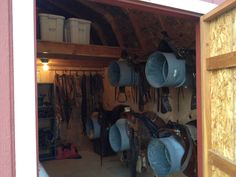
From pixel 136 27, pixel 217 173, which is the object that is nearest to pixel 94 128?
pixel 136 27

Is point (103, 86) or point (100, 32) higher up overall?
point (100, 32)

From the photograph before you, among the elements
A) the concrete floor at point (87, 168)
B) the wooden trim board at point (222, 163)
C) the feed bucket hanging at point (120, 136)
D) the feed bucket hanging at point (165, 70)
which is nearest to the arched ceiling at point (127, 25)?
the feed bucket hanging at point (165, 70)

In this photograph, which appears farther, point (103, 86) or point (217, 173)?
point (103, 86)

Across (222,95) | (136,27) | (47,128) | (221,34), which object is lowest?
(47,128)

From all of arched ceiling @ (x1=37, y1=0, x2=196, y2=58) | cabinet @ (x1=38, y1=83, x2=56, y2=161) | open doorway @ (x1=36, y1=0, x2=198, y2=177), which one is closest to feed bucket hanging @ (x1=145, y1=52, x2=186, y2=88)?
open doorway @ (x1=36, y1=0, x2=198, y2=177)

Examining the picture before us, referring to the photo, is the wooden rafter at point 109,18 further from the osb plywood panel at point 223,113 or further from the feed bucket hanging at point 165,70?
the osb plywood panel at point 223,113

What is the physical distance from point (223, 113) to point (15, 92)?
1.30 metres

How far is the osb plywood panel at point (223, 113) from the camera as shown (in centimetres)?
162

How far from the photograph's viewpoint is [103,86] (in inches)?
260

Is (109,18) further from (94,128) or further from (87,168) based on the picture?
(87,168)

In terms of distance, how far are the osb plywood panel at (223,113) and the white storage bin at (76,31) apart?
2.57m

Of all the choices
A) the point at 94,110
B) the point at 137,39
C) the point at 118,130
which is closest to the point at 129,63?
the point at 137,39

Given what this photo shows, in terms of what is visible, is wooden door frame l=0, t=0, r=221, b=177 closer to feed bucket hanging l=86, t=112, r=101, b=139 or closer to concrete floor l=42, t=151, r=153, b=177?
concrete floor l=42, t=151, r=153, b=177

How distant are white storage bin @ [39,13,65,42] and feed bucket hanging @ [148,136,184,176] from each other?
205 centimetres
